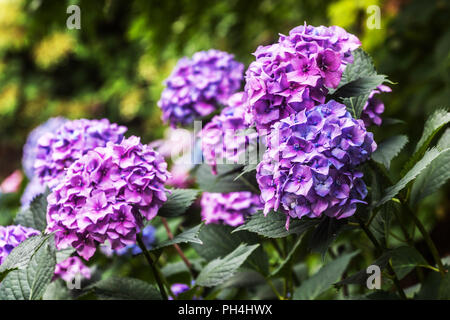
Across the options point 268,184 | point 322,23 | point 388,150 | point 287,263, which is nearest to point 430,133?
point 388,150

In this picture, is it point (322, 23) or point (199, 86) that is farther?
point (322, 23)

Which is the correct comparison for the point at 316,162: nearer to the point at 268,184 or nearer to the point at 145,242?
the point at 268,184

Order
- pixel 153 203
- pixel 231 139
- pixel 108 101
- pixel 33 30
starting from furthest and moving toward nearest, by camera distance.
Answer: pixel 108 101 → pixel 33 30 → pixel 231 139 → pixel 153 203

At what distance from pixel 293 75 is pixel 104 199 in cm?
45

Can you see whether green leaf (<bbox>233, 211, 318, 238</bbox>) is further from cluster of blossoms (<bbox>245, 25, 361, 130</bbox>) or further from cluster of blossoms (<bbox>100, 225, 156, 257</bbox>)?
cluster of blossoms (<bbox>100, 225, 156, 257</bbox>)

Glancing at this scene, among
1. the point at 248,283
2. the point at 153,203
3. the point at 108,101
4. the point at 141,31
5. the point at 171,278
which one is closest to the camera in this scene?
the point at 153,203

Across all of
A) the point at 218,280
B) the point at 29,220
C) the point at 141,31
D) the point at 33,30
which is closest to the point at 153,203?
the point at 218,280

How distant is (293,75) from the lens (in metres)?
1.09

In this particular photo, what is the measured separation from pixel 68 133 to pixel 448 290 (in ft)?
3.39

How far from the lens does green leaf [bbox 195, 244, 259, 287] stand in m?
1.27

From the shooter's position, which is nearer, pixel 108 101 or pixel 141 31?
pixel 141 31

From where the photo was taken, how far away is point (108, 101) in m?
8.93

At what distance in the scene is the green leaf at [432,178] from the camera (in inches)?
51.9
